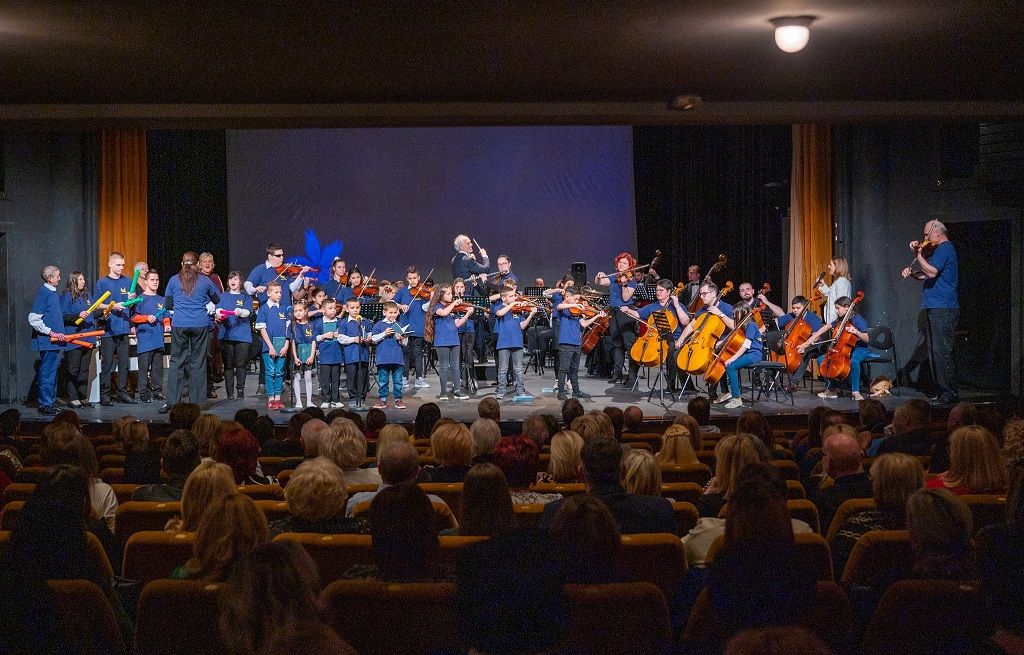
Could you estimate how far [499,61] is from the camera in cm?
666

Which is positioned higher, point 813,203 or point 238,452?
point 813,203

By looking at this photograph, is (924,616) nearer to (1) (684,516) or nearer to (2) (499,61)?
(1) (684,516)

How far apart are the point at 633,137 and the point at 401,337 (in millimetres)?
8104

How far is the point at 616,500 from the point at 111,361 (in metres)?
9.09

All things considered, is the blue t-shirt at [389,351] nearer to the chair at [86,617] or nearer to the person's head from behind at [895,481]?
the person's head from behind at [895,481]

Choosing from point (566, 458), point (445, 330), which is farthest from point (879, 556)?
point (445, 330)

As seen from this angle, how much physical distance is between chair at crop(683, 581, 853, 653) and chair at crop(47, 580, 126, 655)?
163cm

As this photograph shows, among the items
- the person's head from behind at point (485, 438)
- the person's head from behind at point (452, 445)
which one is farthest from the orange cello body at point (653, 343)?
the person's head from behind at point (452, 445)

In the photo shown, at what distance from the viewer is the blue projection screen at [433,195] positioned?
656 inches

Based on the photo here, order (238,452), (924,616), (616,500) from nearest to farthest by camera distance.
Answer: (924,616) < (616,500) < (238,452)

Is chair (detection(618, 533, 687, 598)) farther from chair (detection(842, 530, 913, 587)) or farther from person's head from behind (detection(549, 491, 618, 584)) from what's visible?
chair (detection(842, 530, 913, 587))

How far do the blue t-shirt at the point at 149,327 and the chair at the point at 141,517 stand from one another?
7553 mm

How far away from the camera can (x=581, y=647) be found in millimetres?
2727

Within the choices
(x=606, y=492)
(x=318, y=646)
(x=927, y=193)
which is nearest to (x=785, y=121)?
(x=927, y=193)
